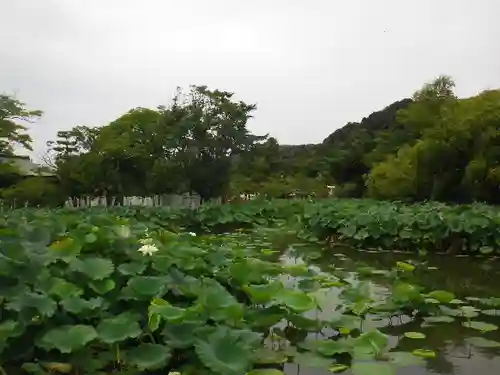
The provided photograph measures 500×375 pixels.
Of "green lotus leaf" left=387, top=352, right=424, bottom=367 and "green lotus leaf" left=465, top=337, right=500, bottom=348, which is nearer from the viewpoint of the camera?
"green lotus leaf" left=387, top=352, right=424, bottom=367

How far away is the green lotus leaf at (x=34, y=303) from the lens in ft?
7.58

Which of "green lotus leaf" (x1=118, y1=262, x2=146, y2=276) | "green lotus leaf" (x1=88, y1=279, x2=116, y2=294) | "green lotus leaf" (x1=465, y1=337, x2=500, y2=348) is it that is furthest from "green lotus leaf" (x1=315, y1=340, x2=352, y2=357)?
"green lotus leaf" (x1=88, y1=279, x2=116, y2=294)

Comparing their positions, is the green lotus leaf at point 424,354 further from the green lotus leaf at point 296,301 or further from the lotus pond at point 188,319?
the green lotus leaf at point 296,301

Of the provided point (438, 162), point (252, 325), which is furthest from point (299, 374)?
point (438, 162)

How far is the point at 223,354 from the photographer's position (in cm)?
229

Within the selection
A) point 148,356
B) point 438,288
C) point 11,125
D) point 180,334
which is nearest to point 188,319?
point 180,334

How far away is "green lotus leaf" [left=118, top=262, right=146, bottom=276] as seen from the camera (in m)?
2.95

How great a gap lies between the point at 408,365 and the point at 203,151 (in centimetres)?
1572

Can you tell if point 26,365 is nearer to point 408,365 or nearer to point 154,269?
point 154,269

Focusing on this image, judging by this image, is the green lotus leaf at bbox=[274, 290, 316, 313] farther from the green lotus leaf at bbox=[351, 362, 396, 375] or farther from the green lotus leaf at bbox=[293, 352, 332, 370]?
the green lotus leaf at bbox=[351, 362, 396, 375]

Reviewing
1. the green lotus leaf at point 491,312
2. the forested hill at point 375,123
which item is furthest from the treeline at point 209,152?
the green lotus leaf at point 491,312

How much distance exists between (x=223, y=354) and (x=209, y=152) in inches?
643

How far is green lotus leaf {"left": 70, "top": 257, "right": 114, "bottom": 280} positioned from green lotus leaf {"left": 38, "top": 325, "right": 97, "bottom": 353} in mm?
443

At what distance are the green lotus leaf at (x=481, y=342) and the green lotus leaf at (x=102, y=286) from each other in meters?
2.30
